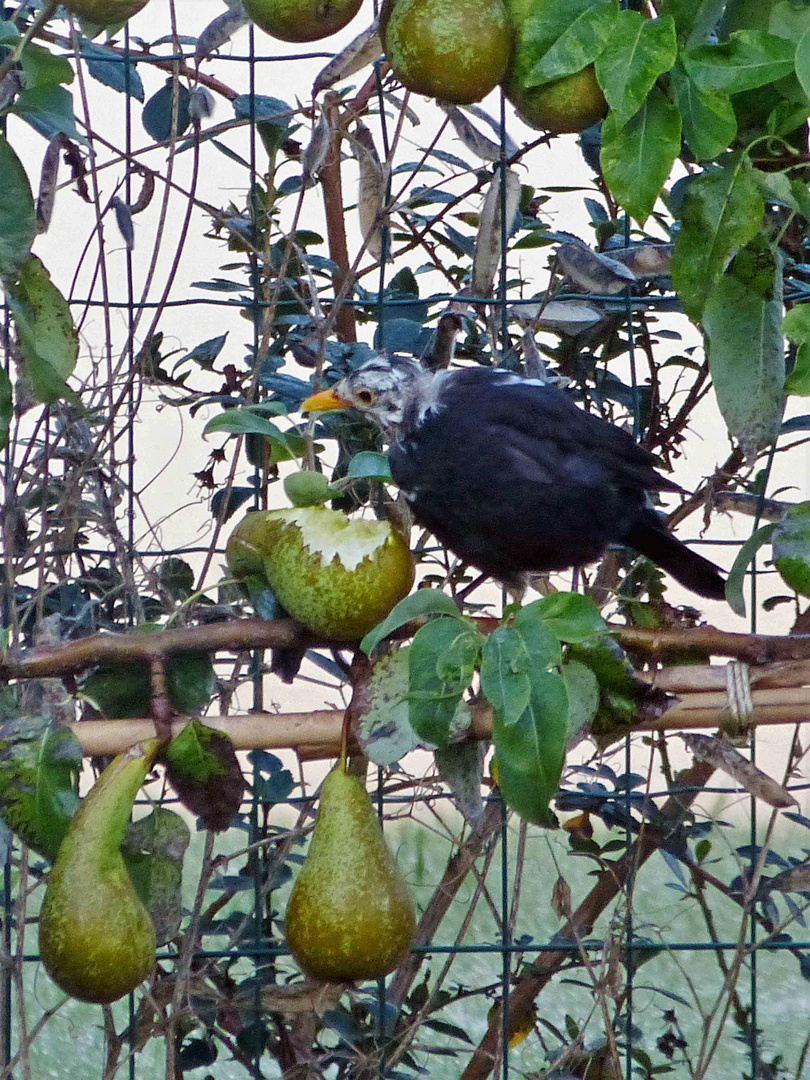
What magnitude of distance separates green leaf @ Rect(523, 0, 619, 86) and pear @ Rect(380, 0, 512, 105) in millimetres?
40

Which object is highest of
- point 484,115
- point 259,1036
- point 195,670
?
point 484,115

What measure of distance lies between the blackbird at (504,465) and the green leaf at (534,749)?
1.93 ft

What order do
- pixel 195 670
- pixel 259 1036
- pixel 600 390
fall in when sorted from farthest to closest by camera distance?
pixel 600 390 → pixel 259 1036 → pixel 195 670

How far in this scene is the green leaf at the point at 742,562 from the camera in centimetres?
107

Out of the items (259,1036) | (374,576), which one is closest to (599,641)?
(374,576)

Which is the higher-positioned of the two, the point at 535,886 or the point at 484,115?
the point at 484,115

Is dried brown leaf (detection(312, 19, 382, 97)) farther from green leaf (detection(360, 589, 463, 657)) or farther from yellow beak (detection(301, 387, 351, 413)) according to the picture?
green leaf (detection(360, 589, 463, 657))

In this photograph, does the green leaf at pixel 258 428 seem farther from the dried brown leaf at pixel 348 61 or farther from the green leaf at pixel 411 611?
the dried brown leaf at pixel 348 61

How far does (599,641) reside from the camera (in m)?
0.97

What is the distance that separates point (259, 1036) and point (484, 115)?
1.18 metres

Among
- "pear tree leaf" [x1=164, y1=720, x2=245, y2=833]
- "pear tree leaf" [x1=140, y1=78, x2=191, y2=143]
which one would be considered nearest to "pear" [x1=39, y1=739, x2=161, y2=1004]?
"pear tree leaf" [x1=164, y1=720, x2=245, y2=833]

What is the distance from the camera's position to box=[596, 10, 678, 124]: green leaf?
2.75ft

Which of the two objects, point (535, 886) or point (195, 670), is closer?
point (195, 670)

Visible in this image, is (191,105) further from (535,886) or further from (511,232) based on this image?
(535,886)
